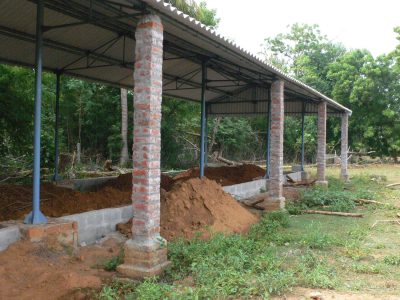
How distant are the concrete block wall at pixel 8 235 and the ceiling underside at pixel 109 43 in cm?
343

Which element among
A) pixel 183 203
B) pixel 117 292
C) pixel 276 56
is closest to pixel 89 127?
pixel 183 203

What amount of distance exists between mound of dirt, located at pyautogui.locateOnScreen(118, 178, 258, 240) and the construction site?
3 centimetres

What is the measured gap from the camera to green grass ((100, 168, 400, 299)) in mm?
5523

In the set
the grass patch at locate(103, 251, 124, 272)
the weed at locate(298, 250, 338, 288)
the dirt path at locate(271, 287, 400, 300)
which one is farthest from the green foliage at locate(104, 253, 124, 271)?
the weed at locate(298, 250, 338, 288)

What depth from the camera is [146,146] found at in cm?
634

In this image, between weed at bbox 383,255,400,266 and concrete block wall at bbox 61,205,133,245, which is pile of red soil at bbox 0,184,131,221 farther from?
weed at bbox 383,255,400,266

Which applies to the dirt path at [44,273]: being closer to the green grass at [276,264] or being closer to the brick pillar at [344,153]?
the green grass at [276,264]

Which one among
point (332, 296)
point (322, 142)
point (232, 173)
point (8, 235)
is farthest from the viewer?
point (232, 173)

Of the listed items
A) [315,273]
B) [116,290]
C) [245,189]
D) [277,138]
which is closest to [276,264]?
[315,273]

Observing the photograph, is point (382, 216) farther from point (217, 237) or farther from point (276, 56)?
point (276, 56)

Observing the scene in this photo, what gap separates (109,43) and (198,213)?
5211 mm

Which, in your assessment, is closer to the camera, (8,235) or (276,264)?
(8,235)

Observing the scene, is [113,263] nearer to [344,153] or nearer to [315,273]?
[315,273]

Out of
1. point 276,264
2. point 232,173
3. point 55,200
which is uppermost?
point 232,173
